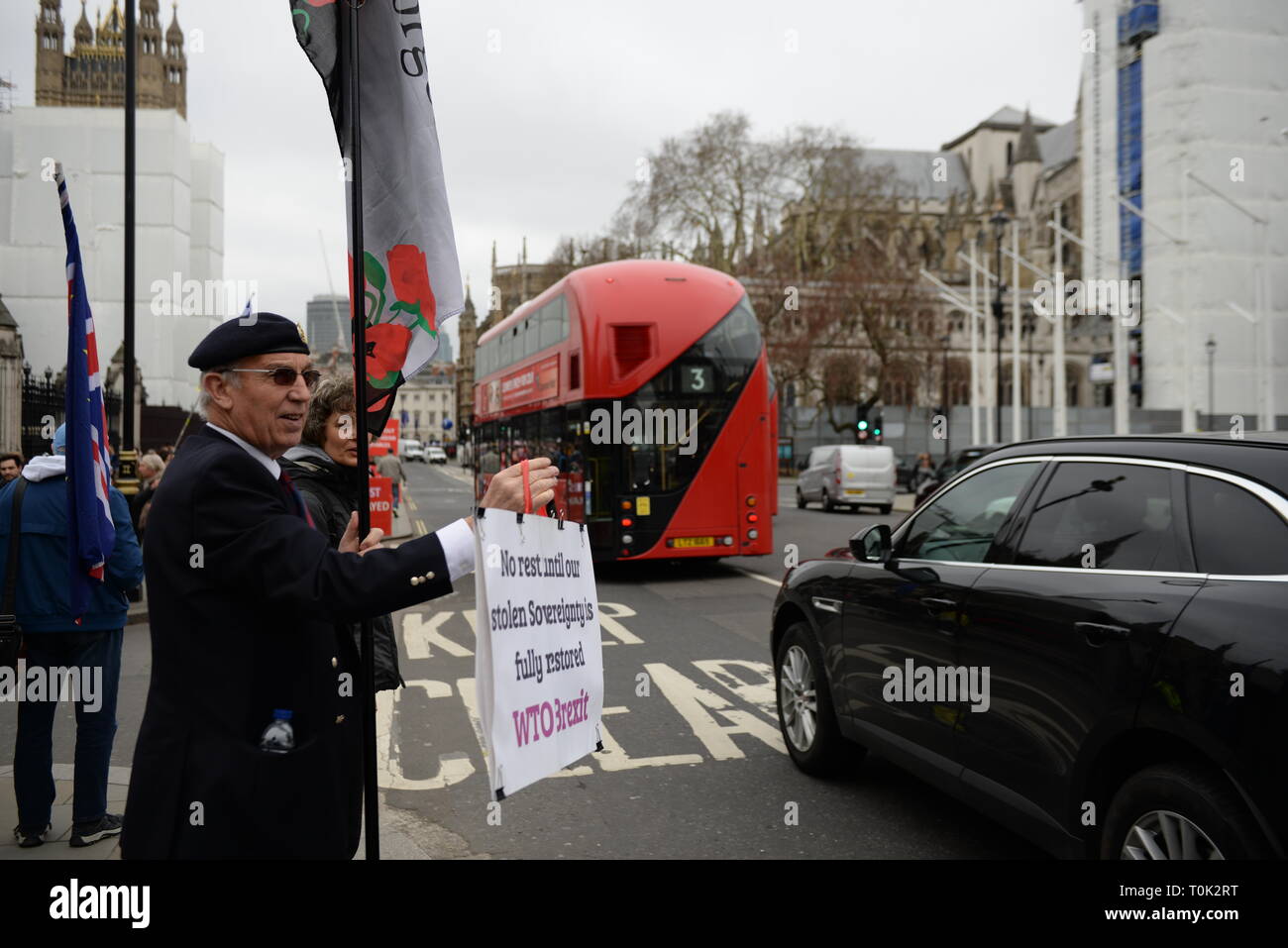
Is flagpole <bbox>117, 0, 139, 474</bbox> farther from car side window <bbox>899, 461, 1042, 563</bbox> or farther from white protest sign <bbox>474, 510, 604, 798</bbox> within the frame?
white protest sign <bbox>474, 510, 604, 798</bbox>

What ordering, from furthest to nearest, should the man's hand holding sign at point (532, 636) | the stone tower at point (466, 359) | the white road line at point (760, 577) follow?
the stone tower at point (466, 359) < the white road line at point (760, 577) < the man's hand holding sign at point (532, 636)

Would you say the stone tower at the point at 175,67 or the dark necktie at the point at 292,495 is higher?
the stone tower at the point at 175,67

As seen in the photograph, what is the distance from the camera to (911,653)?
173 inches

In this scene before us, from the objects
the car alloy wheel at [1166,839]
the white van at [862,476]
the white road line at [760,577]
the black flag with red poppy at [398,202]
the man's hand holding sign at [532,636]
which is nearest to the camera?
the man's hand holding sign at [532,636]

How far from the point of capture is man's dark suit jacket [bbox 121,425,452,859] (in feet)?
6.92

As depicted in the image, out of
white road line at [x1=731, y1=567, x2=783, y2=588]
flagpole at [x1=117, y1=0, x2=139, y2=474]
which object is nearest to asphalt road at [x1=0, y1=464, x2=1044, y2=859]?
flagpole at [x1=117, y1=0, x2=139, y2=474]

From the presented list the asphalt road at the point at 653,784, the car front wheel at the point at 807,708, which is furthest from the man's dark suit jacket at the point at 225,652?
the car front wheel at the point at 807,708

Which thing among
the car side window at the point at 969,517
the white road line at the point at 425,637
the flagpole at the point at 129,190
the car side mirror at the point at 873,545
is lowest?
the white road line at the point at 425,637

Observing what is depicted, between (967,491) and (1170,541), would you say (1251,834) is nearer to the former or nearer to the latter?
(1170,541)

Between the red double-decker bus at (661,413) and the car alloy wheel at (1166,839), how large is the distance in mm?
10683

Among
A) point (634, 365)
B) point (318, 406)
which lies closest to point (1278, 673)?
point (318, 406)

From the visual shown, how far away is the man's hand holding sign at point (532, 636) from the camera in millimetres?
2311

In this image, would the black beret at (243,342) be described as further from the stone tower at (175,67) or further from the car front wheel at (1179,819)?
the stone tower at (175,67)

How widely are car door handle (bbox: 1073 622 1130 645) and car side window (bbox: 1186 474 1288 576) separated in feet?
0.93
